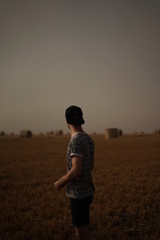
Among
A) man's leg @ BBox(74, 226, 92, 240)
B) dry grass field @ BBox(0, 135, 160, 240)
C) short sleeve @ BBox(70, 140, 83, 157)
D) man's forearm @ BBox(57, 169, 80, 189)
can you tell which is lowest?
dry grass field @ BBox(0, 135, 160, 240)

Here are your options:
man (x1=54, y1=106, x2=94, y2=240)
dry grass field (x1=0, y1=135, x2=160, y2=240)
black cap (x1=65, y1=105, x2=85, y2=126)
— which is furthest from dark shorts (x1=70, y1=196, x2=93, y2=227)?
dry grass field (x1=0, y1=135, x2=160, y2=240)

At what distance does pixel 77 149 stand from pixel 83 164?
248 millimetres

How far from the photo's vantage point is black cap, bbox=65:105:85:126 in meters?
2.86

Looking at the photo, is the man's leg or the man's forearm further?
the man's leg

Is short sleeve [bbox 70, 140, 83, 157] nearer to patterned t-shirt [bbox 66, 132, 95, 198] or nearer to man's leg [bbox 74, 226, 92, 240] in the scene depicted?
patterned t-shirt [bbox 66, 132, 95, 198]

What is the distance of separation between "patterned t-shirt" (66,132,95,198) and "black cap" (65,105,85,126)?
0.53ft

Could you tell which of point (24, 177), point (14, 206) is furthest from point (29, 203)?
point (24, 177)

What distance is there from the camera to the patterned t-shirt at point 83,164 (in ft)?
8.89

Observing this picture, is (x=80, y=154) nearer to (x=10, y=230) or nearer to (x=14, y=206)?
(x=10, y=230)

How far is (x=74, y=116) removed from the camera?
286 cm

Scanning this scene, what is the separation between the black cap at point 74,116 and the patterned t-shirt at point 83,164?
160mm

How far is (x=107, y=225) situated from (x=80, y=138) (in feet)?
8.94

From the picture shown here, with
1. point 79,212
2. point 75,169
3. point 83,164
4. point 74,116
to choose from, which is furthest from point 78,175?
point 74,116

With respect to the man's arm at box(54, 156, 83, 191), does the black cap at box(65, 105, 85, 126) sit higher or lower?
higher
